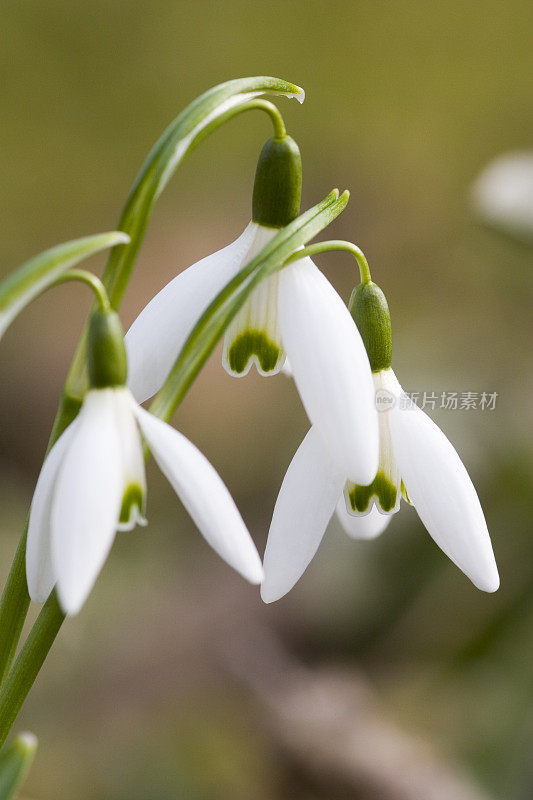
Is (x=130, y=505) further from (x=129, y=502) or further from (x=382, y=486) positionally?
(x=382, y=486)

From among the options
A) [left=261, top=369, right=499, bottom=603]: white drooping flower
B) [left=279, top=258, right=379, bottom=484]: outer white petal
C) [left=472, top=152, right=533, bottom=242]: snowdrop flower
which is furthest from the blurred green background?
[left=279, top=258, right=379, bottom=484]: outer white petal

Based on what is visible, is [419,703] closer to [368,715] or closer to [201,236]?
[368,715]

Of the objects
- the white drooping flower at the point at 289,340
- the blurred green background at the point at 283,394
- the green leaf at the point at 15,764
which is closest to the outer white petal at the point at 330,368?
the white drooping flower at the point at 289,340

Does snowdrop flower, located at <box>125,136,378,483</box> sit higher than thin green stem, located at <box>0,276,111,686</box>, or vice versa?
snowdrop flower, located at <box>125,136,378,483</box>

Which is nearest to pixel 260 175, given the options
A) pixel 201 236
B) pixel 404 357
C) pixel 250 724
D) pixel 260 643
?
pixel 250 724

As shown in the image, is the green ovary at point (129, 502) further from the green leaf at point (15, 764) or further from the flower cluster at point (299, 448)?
the green leaf at point (15, 764)

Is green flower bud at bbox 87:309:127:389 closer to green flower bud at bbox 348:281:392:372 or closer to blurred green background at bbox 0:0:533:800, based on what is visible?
green flower bud at bbox 348:281:392:372

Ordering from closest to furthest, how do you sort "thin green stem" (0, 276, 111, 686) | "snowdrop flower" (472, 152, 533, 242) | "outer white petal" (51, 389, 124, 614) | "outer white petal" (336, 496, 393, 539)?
1. "outer white petal" (51, 389, 124, 614)
2. "thin green stem" (0, 276, 111, 686)
3. "outer white petal" (336, 496, 393, 539)
4. "snowdrop flower" (472, 152, 533, 242)

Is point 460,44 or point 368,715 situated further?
point 460,44
